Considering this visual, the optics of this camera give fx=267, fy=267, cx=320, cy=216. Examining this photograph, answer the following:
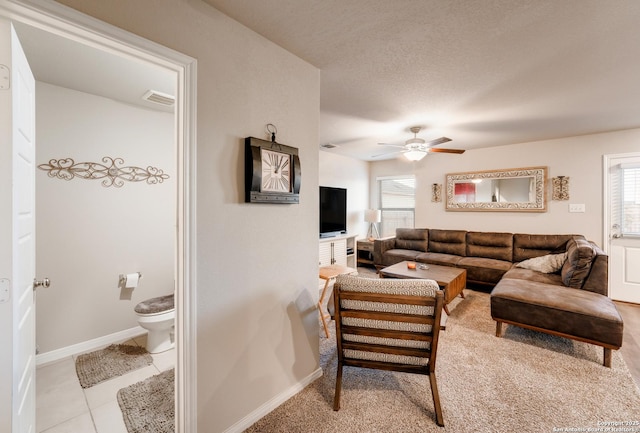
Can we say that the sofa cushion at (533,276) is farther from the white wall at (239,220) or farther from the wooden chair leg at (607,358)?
the white wall at (239,220)

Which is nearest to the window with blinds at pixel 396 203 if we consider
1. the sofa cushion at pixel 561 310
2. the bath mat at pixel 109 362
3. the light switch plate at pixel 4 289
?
the sofa cushion at pixel 561 310

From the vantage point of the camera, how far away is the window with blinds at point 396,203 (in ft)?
19.4

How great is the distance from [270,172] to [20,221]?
3.72ft

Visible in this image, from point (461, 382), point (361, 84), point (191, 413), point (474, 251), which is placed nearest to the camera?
point (191, 413)

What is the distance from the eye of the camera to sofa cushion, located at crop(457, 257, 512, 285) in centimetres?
400

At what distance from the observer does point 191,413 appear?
136cm

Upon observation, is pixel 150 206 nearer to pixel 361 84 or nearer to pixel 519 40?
pixel 361 84

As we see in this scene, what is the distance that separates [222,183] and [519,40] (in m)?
2.09

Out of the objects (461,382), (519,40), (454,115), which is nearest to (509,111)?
(454,115)

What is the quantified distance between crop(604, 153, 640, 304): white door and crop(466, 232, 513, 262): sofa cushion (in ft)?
3.97

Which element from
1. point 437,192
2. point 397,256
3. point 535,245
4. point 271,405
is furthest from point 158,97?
point 535,245

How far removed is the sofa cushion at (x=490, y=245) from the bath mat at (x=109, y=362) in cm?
489

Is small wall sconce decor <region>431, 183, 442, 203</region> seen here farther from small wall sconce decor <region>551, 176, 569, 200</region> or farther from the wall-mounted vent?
the wall-mounted vent

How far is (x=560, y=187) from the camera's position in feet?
13.8
